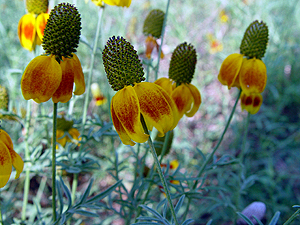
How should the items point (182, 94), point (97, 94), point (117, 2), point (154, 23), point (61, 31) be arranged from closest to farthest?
1. point (61, 31)
2. point (117, 2)
3. point (182, 94)
4. point (154, 23)
5. point (97, 94)

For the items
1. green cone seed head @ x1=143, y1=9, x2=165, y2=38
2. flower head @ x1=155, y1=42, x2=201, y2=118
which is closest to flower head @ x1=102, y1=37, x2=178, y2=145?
flower head @ x1=155, y1=42, x2=201, y2=118

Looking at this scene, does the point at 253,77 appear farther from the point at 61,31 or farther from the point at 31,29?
the point at 31,29

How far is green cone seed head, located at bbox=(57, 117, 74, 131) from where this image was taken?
133 centimetres

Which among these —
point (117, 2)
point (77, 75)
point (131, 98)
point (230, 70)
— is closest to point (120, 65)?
point (131, 98)

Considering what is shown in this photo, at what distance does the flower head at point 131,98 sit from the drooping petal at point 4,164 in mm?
359

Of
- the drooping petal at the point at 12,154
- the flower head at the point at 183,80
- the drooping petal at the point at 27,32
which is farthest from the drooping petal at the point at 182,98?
the drooping petal at the point at 27,32

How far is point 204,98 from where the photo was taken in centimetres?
332

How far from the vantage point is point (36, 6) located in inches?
47.2

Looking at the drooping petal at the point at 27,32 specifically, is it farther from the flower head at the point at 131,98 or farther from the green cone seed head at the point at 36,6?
the flower head at the point at 131,98

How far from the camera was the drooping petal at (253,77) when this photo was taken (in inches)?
42.4

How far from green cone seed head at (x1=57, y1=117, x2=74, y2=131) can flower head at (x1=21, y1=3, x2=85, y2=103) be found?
53cm

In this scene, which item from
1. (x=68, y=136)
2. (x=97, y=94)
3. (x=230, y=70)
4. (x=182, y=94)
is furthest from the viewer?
(x=97, y=94)

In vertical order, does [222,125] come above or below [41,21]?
below

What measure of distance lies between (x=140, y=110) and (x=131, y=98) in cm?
4
